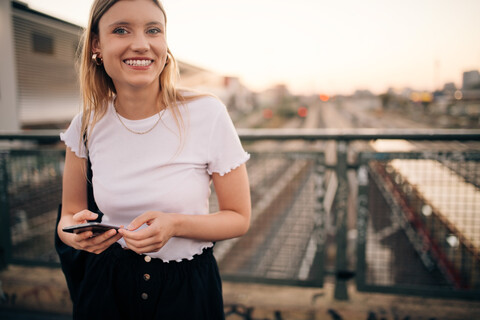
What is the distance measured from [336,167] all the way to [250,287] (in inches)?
51.0

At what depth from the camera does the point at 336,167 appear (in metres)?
2.68

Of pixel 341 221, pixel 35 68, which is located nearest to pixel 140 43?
pixel 341 221

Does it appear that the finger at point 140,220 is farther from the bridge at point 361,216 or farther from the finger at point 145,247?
the bridge at point 361,216

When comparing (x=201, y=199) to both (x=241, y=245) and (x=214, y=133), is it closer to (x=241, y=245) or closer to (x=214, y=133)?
(x=214, y=133)

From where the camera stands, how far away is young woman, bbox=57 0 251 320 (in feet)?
3.76

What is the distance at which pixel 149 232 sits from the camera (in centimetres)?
102

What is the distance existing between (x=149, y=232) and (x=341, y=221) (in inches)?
A: 80.0

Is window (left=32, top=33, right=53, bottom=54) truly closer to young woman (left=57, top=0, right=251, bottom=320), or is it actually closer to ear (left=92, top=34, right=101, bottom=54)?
ear (left=92, top=34, right=101, bottom=54)

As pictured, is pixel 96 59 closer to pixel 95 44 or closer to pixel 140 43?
pixel 95 44

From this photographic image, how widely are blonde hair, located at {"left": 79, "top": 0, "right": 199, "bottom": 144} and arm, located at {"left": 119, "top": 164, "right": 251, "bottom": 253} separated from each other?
0.28 metres

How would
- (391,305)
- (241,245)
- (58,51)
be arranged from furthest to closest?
(58,51), (241,245), (391,305)

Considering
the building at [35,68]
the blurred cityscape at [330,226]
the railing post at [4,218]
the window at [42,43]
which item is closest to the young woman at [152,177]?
the blurred cityscape at [330,226]

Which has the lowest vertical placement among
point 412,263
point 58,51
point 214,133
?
point 412,263

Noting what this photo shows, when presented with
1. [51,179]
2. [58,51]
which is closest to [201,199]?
[51,179]
